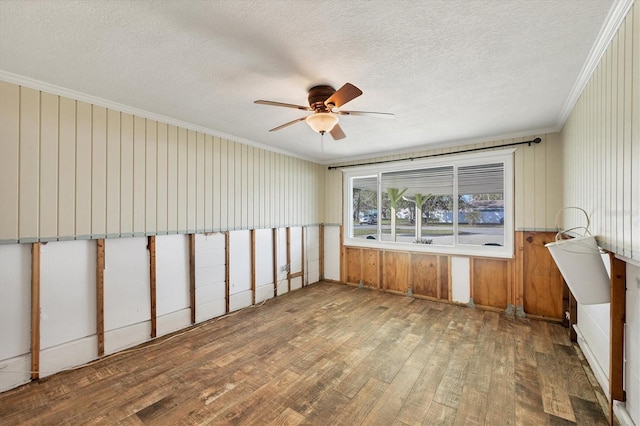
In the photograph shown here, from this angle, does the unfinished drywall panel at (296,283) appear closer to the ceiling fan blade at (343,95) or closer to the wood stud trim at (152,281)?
the wood stud trim at (152,281)

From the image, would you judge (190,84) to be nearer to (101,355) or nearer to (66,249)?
(66,249)

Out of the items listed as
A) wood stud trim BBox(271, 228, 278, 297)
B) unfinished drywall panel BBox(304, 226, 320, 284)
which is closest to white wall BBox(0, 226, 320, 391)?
wood stud trim BBox(271, 228, 278, 297)

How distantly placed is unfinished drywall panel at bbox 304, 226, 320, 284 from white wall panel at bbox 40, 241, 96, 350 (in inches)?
133

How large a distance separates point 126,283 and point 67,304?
482mm

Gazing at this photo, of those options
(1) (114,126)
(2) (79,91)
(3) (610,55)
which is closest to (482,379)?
(3) (610,55)

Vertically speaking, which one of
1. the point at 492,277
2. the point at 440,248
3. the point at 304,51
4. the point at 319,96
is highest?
the point at 304,51

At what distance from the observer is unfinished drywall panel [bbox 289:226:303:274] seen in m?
5.07

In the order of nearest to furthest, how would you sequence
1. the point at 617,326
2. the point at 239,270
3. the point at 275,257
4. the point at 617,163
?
1. the point at 617,163
2. the point at 617,326
3. the point at 239,270
4. the point at 275,257

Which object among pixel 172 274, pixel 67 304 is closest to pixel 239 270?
pixel 172 274

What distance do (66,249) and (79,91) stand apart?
1.48 metres

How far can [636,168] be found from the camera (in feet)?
4.75

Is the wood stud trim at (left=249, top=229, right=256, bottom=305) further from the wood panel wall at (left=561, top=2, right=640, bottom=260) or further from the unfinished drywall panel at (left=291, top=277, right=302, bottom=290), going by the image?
the wood panel wall at (left=561, top=2, right=640, bottom=260)

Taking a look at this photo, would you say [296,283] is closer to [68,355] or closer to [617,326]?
[68,355]

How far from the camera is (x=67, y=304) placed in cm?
254
